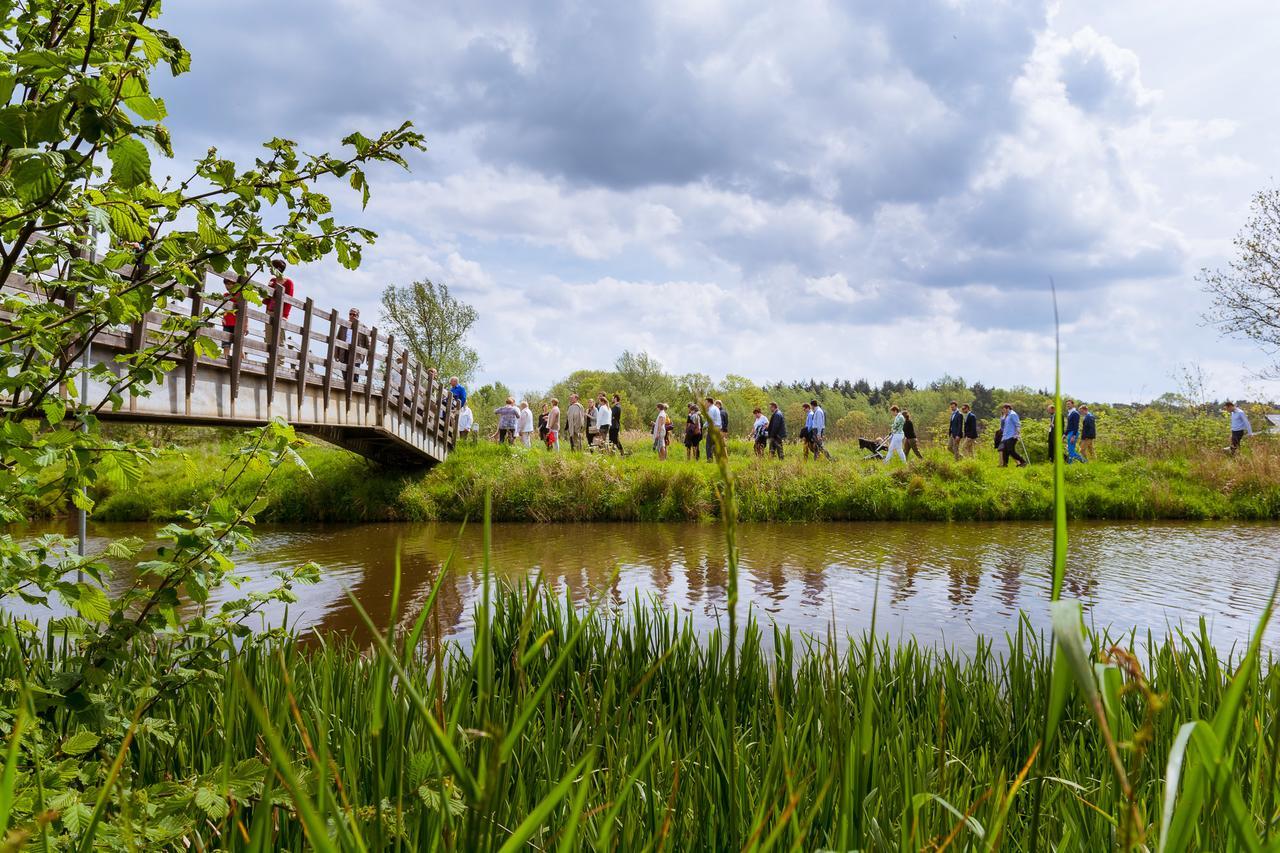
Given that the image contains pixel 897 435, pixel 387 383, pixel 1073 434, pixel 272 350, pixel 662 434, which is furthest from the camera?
pixel 662 434

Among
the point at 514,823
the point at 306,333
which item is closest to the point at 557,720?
the point at 514,823

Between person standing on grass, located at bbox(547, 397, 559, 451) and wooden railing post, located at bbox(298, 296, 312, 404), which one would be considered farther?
person standing on grass, located at bbox(547, 397, 559, 451)

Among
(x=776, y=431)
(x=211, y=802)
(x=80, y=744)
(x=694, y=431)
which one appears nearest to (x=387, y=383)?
(x=694, y=431)

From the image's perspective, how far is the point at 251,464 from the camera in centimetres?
265

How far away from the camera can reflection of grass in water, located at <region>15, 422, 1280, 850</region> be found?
0.66m

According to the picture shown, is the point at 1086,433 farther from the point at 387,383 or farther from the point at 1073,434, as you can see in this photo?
the point at 387,383

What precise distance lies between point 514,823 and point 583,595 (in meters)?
8.60

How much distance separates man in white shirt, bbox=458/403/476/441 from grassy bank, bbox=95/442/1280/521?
580 cm

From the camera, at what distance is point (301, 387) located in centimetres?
1534

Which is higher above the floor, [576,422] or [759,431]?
[576,422]

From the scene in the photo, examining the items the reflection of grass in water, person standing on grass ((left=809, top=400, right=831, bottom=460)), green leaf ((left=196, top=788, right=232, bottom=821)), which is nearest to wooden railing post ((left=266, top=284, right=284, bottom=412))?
the reflection of grass in water

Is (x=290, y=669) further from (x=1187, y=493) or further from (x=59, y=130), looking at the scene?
(x=1187, y=493)

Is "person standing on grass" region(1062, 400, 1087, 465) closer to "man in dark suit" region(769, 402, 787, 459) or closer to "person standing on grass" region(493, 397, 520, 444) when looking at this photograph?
"man in dark suit" region(769, 402, 787, 459)

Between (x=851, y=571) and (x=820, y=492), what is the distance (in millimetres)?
7233
